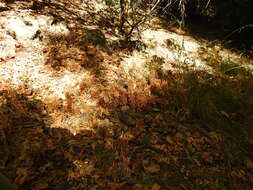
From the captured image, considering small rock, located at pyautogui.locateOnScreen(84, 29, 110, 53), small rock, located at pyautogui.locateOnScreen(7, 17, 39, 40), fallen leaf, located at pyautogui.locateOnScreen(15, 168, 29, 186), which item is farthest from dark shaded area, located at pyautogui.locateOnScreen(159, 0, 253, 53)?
fallen leaf, located at pyautogui.locateOnScreen(15, 168, 29, 186)

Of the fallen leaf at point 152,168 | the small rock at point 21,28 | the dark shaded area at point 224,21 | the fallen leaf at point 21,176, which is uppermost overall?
→ the dark shaded area at point 224,21

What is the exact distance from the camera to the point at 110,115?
3.57 meters

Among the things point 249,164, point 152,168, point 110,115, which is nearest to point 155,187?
point 152,168

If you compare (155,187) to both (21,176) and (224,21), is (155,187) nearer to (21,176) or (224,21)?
(21,176)

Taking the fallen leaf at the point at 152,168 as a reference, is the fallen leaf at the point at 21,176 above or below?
below

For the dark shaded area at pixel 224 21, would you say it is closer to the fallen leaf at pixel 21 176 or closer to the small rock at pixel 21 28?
the small rock at pixel 21 28

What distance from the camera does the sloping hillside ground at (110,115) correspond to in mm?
2699

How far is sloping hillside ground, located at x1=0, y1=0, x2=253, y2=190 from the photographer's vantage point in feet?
8.86

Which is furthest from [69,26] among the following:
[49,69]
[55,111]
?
[55,111]

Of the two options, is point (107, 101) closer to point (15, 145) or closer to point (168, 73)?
point (15, 145)

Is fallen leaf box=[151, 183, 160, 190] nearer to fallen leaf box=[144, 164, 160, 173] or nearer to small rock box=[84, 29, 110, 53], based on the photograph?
fallen leaf box=[144, 164, 160, 173]

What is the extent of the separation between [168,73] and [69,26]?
2938 millimetres

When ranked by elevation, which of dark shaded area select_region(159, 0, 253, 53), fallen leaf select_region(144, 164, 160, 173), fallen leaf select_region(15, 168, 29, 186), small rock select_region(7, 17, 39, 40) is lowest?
fallen leaf select_region(15, 168, 29, 186)

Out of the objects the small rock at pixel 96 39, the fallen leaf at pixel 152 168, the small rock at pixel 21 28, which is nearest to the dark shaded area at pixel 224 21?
the small rock at pixel 96 39
